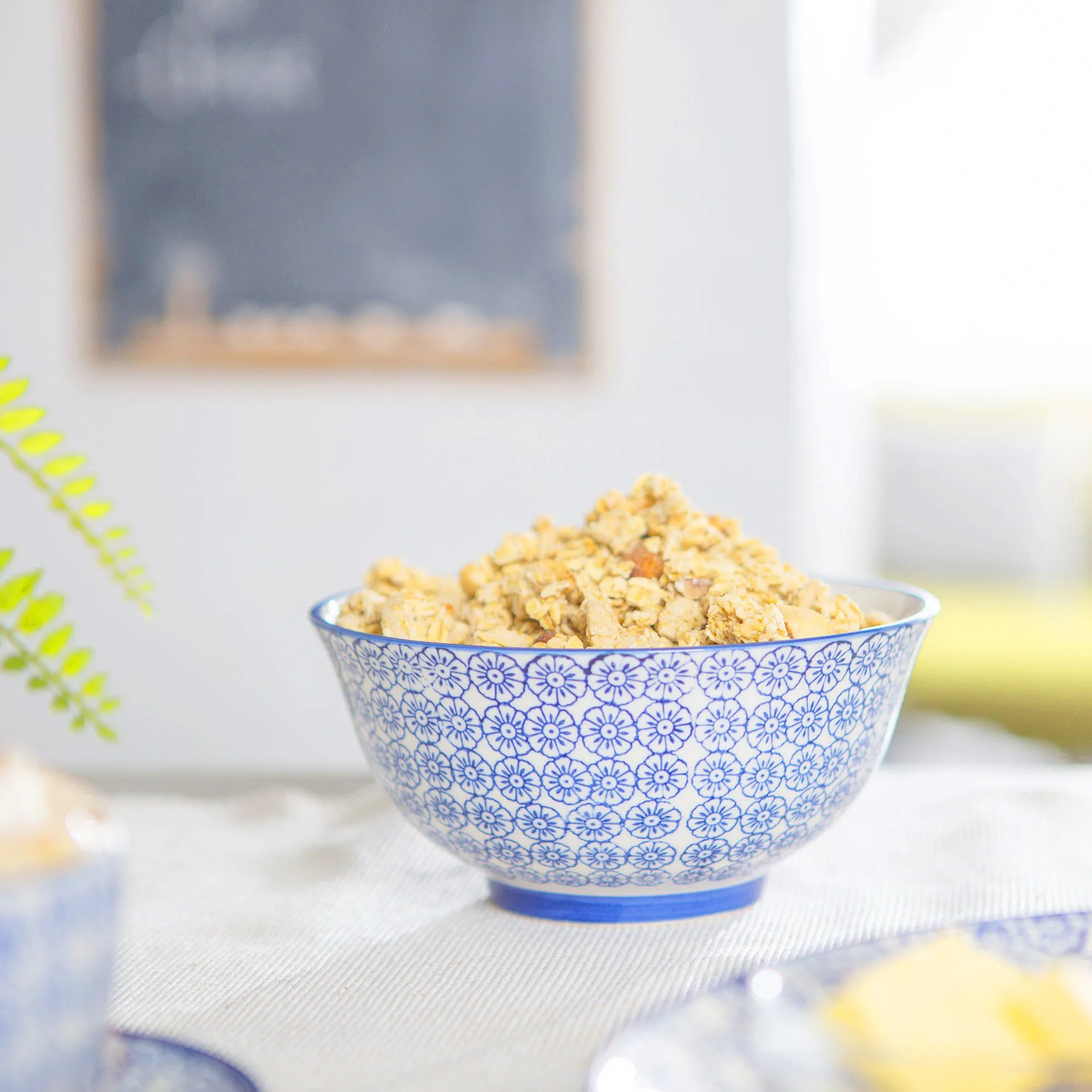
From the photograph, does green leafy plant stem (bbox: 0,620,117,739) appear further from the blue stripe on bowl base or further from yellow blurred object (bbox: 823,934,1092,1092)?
yellow blurred object (bbox: 823,934,1092,1092)

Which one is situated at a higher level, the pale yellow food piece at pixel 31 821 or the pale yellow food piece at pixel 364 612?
the pale yellow food piece at pixel 31 821

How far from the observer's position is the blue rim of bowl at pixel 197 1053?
0.42 meters

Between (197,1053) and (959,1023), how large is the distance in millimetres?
243

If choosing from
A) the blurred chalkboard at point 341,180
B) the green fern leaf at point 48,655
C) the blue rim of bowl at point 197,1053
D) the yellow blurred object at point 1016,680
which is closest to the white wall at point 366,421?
the blurred chalkboard at point 341,180

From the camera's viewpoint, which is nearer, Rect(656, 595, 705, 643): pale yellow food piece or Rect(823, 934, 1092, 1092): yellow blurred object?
Rect(823, 934, 1092, 1092): yellow blurred object

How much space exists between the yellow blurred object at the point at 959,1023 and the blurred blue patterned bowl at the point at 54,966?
220mm

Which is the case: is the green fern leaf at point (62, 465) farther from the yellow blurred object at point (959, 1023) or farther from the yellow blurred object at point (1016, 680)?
the yellow blurred object at point (1016, 680)

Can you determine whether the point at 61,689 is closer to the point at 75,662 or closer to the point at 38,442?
the point at 75,662

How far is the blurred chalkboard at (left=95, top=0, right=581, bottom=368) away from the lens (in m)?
2.25

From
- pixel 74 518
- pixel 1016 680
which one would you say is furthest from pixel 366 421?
pixel 74 518

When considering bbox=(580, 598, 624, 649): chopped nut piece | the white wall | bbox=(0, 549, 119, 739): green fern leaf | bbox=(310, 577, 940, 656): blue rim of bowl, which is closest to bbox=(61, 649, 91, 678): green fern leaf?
bbox=(0, 549, 119, 739): green fern leaf

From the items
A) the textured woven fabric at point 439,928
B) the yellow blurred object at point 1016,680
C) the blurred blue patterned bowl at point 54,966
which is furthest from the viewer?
the yellow blurred object at point 1016,680

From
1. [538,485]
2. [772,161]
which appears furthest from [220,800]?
[772,161]

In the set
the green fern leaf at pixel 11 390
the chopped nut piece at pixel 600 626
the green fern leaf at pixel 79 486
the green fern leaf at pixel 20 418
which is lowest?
the chopped nut piece at pixel 600 626
